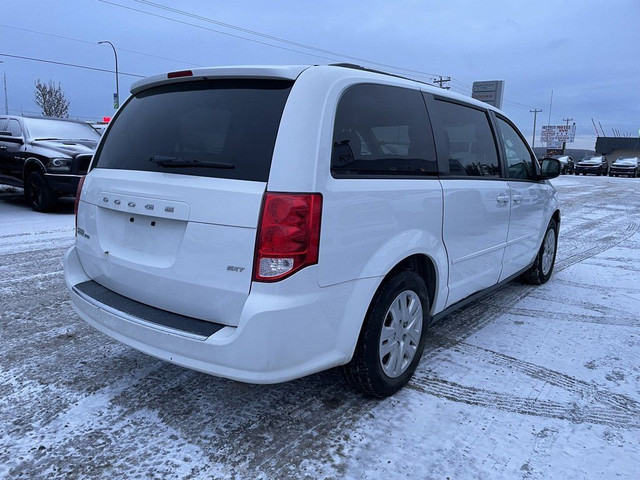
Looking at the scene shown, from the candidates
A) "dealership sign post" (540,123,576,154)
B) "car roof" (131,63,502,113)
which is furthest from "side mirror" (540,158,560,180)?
"dealership sign post" (540,123,576,154)

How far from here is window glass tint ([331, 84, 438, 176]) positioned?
7.89 ft

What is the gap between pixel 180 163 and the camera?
2404 mm

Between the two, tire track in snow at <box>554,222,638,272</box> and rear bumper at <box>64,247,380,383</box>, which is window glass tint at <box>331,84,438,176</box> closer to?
rear bumper at <box>64,247,380,383</box>

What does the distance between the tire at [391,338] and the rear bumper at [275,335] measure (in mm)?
143

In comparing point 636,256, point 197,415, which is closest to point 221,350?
point 197,415

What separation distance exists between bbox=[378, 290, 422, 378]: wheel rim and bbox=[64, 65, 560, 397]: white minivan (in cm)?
1

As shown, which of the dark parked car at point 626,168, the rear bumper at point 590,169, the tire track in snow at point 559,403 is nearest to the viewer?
the tire track in snow at point 559,403

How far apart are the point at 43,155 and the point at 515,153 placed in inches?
311

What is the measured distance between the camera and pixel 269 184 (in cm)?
213

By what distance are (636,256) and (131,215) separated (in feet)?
22.9

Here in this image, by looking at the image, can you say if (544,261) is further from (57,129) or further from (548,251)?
(57,129)

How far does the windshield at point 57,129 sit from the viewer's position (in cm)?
941

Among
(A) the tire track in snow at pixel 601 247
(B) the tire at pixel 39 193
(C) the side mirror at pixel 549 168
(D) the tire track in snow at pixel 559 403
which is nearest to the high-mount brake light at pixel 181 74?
(D) the tire track in snow at pixel 559 403

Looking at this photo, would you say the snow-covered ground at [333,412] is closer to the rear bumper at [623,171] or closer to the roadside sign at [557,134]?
the rear bumper at [623,171]
